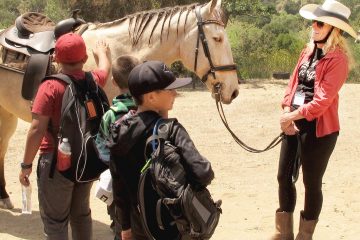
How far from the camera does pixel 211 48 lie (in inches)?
188

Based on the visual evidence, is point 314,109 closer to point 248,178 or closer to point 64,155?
point 64,155

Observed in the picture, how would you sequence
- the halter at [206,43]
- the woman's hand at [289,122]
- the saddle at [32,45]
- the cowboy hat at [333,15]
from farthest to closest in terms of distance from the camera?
1. the halter at [206,43]
2. the saddle at [32,45]
3. the woman's hand at [289,122]
4. the cowboy hat at [333,15]

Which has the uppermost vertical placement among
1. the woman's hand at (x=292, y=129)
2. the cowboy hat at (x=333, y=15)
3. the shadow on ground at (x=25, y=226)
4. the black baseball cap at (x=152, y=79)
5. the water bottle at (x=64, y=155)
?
the black baseball cap at (x=152, y=79)

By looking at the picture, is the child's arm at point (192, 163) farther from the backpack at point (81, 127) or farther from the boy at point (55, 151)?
the boy at point (55, 151)

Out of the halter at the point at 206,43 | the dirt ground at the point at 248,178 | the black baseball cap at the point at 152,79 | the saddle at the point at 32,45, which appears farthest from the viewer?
the dirt ground at the point at 248,178

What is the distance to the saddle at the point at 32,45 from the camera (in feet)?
15.3

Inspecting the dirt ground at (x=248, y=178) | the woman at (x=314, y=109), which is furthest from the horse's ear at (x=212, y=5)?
the dirt ground at (x=248, y=178)

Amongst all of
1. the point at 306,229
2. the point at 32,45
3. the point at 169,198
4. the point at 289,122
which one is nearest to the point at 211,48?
the point at 289,122

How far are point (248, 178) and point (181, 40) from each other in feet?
8.25

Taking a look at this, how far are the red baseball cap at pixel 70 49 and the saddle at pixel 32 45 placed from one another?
3.79 feet

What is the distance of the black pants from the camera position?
418 centimetres

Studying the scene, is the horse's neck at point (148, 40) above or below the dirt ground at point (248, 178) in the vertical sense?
above

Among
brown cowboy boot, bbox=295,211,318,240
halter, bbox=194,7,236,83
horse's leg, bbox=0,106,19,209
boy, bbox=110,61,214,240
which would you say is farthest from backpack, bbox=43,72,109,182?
horse's leg, bbox=0,106,19,209

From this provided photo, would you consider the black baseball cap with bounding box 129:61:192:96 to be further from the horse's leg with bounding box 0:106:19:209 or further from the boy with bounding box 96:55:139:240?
the horse's leg with bounding box 0:106:19:209
